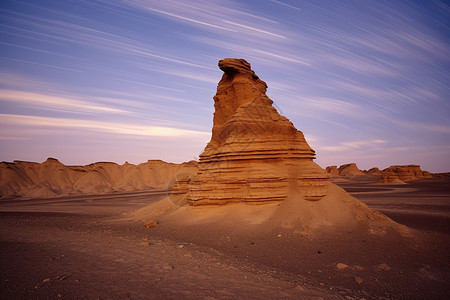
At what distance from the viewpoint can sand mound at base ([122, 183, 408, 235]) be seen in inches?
460

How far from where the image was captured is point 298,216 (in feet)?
40.8

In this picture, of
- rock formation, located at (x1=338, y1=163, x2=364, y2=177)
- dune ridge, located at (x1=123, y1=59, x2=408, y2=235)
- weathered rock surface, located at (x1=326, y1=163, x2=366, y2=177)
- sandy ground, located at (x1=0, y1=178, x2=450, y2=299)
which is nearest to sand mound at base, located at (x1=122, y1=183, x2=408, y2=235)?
dune ridge, located at (x1=123, y1=59, x2=408, y2=235)

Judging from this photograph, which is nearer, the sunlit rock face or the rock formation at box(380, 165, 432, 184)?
the sunlit rock face

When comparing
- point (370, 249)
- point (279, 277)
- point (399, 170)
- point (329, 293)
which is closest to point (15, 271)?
point (279, 277)

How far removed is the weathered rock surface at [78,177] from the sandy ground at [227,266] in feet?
185

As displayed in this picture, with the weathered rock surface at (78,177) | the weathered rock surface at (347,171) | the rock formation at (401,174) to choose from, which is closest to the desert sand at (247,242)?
the weathered rock surface at (78,177)

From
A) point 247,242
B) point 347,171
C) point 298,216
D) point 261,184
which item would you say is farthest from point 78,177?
point 347,171

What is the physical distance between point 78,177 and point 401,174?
9306 cm

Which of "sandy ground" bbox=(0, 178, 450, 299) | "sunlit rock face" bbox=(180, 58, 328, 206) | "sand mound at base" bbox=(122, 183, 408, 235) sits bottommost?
"sandy ground" bbox=(0, 178, 450, 299)

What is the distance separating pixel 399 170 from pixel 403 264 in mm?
76096

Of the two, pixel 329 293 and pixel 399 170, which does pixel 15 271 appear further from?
pixel 399 170

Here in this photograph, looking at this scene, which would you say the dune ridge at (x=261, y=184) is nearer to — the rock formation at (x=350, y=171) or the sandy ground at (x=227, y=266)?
the sandy ground at (x=227, y=266)

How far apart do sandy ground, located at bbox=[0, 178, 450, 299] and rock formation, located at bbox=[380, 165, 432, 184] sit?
5950 centimetres

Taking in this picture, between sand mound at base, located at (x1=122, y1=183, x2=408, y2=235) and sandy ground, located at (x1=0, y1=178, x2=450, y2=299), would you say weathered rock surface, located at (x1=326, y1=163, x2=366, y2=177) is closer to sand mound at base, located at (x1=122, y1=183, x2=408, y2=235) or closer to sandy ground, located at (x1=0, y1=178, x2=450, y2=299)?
sand mound at base, located at (x1=122, y1=183, x2=408, y2=235)
